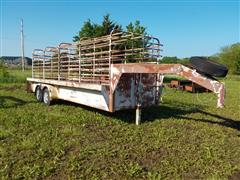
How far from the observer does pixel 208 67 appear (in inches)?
204

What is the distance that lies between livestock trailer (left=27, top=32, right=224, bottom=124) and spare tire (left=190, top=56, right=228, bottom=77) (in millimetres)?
116

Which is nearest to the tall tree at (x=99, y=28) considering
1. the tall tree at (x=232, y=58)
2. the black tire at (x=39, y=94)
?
the black tire at (x=39, y=94)

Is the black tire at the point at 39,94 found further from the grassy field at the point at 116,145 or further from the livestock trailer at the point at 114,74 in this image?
the grassy field at the point at 116,145

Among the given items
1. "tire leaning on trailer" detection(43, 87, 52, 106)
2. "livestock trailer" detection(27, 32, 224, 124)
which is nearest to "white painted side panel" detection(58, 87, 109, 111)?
"livestock trailer" detection(27, 32, 224, 124)

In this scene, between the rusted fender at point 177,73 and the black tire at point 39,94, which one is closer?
the rusted fender at point 177,73

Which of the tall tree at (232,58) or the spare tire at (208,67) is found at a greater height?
the tall tree at (232,58)

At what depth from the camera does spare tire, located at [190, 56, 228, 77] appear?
16.6ft

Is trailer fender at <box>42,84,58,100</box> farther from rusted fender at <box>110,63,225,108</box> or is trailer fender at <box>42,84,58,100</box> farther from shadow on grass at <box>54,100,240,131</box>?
rusted fender at <box>110,63,225,108</box>

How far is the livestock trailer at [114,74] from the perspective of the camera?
21.2 ft

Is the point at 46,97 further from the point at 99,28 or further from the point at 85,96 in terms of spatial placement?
the point at 99,28

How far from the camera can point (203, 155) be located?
17.1 ft

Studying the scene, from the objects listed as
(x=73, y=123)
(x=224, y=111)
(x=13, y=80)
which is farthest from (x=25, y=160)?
(x=13, y=80)

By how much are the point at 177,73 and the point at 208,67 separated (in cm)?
62

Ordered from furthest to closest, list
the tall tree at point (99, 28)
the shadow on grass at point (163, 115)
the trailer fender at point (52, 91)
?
the tall tree at point (99, 28), the trailer fender at point (52, 91), the shadow on grass at point (163, 115)
